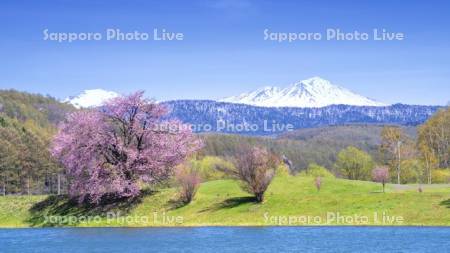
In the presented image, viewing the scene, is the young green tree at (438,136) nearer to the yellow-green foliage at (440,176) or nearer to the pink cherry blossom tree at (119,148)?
the yellow-green foliage at (440,176)

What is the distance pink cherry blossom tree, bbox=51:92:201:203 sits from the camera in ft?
236

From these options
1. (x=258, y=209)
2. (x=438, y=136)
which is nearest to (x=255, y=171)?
(x=258, y=209)

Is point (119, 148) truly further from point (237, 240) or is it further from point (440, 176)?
point (440, 176)

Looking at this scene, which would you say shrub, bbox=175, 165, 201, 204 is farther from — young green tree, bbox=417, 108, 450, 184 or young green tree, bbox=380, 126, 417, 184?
young green tree, bbox=417, 108, 450, 184

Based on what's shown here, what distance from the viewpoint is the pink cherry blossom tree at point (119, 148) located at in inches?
2827

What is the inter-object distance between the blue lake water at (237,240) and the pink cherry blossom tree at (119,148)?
1102cm

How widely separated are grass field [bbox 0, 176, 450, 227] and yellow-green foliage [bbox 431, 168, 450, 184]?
41.1 meters

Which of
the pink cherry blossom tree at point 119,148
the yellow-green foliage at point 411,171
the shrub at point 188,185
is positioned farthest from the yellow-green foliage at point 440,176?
the shrub at point 188,185

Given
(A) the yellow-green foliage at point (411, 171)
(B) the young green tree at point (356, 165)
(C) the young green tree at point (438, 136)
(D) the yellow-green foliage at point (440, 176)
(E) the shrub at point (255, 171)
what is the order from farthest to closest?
(B) the young green tree at point (356, 165) < (C) the young green tree at point (438, 136) < (A) the yellow-green foliage at point (411, 171) < (D) the yellow-green foliage at point (440, 176) < (E) the shrub at point (255, 171)

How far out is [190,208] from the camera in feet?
224

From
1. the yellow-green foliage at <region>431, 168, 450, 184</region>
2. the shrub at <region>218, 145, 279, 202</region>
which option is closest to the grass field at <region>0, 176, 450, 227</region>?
the shrub at <region>218, 145, 279, 202</region>

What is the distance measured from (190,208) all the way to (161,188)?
1243 cm

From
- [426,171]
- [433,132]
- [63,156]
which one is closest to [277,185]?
[63,156]

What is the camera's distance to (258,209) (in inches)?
2564
